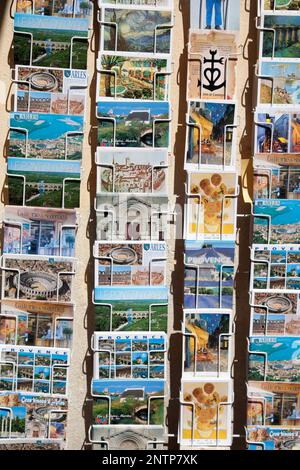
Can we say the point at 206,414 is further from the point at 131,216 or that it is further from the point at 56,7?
the point at 56,7

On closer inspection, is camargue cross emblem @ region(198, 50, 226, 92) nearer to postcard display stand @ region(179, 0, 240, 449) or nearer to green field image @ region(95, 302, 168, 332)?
postcard display stand @ region(179, 0, 240, 449)

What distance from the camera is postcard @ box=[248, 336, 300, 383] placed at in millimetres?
2176

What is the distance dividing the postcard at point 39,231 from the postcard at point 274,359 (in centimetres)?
67

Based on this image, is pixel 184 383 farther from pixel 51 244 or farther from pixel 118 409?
pixel 51 244

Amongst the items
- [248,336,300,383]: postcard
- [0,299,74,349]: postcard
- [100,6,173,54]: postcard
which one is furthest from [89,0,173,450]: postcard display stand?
[248,336,300,383]: postcard

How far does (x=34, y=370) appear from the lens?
7.16 ft

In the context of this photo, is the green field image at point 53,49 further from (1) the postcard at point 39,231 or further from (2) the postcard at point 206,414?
(2) the postcard at point 206,414

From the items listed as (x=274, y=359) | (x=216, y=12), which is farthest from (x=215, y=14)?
(x=274, y=359)

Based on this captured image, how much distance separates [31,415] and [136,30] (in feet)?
4.19

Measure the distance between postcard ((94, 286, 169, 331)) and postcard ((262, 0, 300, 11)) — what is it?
→ 950 mm

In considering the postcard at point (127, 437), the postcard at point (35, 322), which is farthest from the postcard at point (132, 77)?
the postcard at point (127, 437)

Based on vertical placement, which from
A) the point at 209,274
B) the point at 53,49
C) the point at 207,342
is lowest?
the point at 207,342

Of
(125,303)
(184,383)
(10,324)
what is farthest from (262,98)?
(10,324)

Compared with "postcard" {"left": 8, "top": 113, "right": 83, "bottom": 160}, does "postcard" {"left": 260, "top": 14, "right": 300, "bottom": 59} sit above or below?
above
